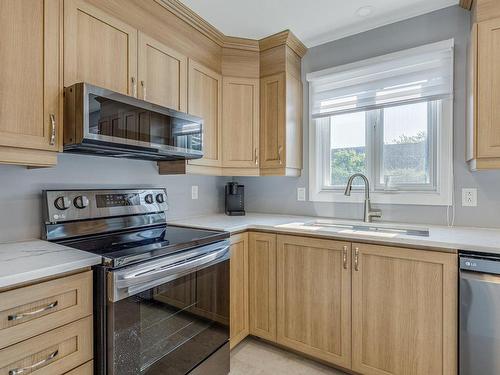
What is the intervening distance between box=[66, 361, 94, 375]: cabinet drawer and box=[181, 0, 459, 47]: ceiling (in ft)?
6.85

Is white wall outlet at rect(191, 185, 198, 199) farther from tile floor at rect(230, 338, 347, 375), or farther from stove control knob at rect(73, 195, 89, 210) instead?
tile floor at rect(230, 338, 347, 375)

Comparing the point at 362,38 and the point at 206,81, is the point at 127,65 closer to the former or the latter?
the point at 206,81

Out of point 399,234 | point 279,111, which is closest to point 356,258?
point 399,234

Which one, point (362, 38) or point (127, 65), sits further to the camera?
point (362, 38)

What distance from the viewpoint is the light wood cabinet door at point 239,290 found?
194 centimetres

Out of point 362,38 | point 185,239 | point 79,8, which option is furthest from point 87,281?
point 362,38

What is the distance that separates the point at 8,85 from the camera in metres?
1.18

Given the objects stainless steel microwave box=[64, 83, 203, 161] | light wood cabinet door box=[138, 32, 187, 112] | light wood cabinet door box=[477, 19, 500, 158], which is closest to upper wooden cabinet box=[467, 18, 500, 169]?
light wood cabinet door box=[477, 19, 500, 158]

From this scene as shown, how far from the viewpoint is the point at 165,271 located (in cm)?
133

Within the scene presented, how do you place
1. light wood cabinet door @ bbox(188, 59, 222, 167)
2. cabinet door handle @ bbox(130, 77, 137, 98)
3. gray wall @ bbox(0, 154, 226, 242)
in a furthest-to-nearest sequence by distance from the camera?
light wood cabinet door @ bbox(188, 59, 222, 167)
cabinet door handle @ bbox(130, 77, 137, 98)
gray wall @ bbox(0, 154, 226, 242)

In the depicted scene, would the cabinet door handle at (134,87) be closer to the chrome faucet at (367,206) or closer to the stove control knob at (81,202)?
the stove control knob at (81,202)

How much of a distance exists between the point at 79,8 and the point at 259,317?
216cm

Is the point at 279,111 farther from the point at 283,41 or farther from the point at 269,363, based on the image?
the point at 269,363

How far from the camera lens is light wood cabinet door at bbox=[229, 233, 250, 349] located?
1.94m
